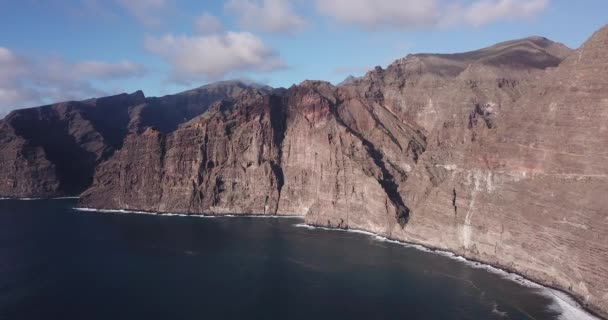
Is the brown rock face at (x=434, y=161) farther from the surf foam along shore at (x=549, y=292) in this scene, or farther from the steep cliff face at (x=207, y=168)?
the surf foam along shore at (x=549, y=292)

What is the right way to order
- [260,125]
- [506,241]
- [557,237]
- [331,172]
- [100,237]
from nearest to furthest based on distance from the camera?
1. [557,237]
2. [506,241]
3. [100,237]
4. [331,172]
5. [260,125]

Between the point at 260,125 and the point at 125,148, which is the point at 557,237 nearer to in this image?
the point at 260,125

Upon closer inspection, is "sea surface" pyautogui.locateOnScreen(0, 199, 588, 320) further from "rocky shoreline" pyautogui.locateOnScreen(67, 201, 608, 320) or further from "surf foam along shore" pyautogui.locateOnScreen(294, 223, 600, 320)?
"rocky shoreline" pyautogui.locateOnScreen(67, 201, 608, 320)

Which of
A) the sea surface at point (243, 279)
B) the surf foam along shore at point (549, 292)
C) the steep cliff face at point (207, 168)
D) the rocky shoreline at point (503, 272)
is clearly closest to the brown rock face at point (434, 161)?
the steep cliff face at point (207, 168)

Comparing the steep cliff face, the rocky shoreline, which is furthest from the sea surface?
the steep cliff face

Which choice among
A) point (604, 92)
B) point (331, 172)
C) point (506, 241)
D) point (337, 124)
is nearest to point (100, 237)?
point (331, 172)

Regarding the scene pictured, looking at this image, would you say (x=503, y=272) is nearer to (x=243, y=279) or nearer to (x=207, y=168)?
(x=243, y=279)

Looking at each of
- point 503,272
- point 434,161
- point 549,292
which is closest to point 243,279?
point 503,272
